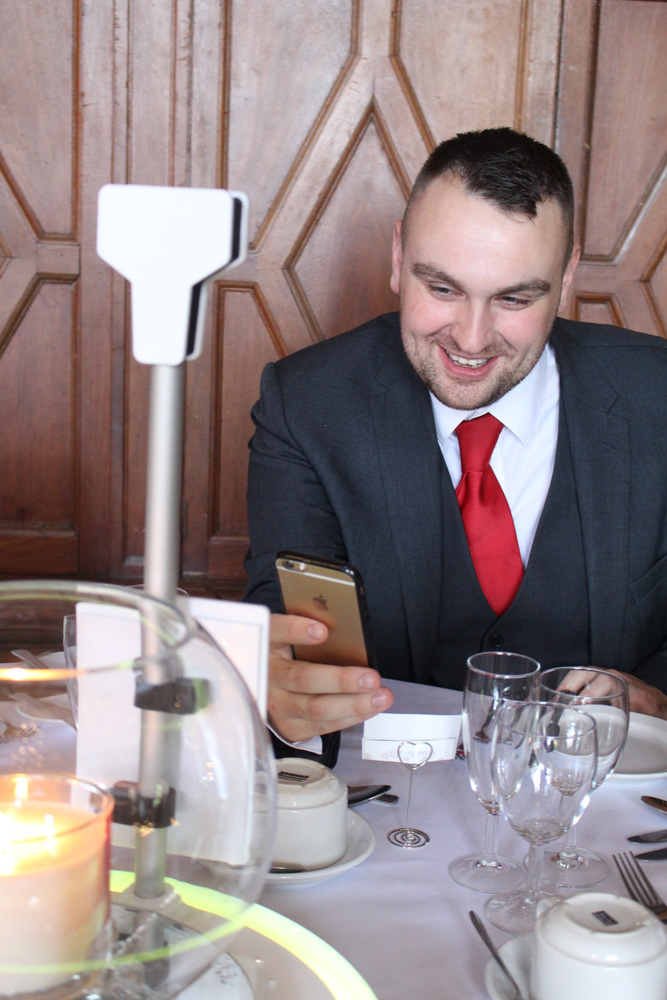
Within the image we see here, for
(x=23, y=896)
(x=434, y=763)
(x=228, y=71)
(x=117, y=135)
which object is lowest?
(x=434, y=763)

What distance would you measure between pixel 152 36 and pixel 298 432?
154cm

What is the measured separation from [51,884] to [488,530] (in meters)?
1.31

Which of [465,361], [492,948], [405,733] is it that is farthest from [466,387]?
[492,948]

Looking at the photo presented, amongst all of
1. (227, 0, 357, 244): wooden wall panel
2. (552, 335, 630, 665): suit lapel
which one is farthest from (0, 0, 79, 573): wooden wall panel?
(552, 335, 630, 665): suit lapel

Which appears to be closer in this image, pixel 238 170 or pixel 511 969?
pixel 511 969

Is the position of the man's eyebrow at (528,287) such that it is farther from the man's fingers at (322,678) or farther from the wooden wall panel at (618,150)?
the wooden wall panel at (618,150)

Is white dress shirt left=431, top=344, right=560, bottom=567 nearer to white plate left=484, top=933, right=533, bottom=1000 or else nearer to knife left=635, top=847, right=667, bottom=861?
knife left=635, top=847, right=667, bottom=861

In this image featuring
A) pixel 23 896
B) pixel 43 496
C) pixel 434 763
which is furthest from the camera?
pixel 43 496

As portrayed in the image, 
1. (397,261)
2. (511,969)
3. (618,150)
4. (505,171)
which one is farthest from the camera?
(618,150)

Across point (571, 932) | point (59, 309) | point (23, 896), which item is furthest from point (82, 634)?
point (59, 309)

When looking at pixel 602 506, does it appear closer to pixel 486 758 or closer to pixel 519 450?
pixel 519 450

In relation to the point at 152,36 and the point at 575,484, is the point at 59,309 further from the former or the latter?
the point at 575,484

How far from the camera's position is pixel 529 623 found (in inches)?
64.3

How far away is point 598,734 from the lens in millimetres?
849
